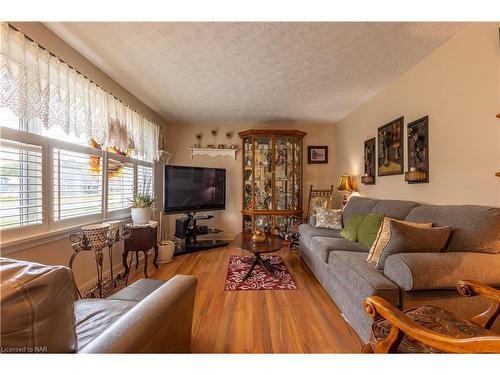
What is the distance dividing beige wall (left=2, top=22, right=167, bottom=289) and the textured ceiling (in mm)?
72

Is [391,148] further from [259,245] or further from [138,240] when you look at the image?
[138,240]

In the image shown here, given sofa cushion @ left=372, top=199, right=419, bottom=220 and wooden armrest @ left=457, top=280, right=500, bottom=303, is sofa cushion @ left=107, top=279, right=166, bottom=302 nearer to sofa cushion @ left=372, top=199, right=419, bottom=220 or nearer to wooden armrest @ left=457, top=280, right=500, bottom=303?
wooden armrest @ left=457, top=280, right=500, bottom=303

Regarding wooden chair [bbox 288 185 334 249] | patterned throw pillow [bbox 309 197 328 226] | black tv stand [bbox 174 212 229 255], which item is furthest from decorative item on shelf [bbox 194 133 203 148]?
patterned throw pillow [bbox 309 197 328 226]

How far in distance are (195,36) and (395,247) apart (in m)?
2.33

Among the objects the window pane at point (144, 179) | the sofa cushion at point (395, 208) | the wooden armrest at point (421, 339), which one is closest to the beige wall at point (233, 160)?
the window pane at point (144, 179)

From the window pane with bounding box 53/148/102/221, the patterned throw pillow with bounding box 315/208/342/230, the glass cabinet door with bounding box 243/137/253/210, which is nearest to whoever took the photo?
the window pane with bounding box 53/148/102/221

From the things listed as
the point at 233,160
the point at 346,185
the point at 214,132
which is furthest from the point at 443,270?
the point at 214,132

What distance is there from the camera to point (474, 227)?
1.50 metres

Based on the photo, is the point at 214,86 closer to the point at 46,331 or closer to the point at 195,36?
the point at 195,36

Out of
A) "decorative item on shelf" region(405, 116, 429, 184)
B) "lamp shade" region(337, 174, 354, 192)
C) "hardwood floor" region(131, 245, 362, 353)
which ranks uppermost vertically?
"decorative item on shelf" region(405, 116, 429, 184)

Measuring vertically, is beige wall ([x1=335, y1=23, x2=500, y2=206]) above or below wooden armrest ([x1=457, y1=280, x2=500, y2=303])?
above

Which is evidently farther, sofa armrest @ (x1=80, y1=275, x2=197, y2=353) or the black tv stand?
the black tv stand

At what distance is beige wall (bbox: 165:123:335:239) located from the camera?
4496mm
